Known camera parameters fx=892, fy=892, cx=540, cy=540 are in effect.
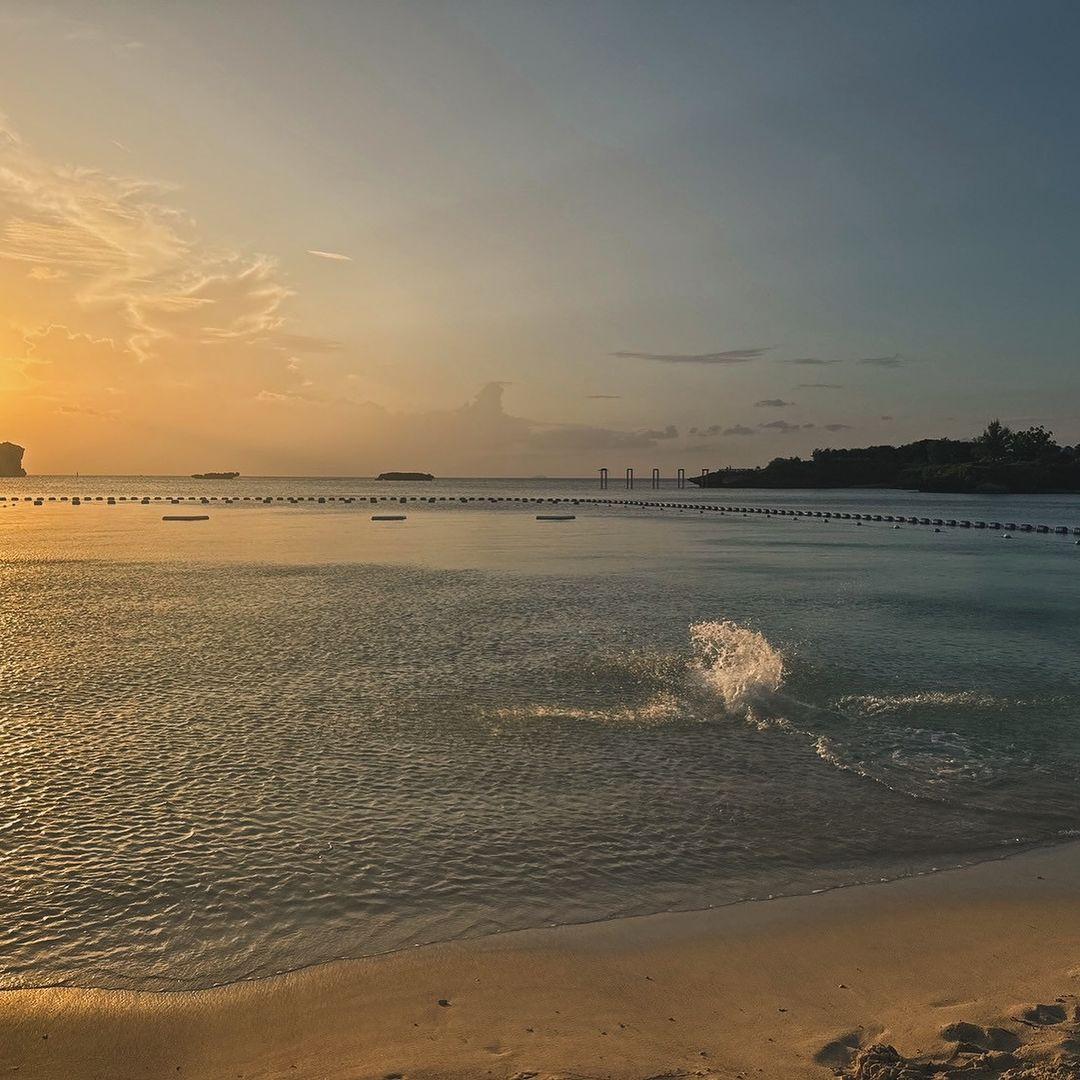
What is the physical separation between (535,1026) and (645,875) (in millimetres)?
3220

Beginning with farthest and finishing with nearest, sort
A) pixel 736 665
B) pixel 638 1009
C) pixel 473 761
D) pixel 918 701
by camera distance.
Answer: pixel 736 665 < pixel 918 701 < pixel 473 761 < pixel 638 1009

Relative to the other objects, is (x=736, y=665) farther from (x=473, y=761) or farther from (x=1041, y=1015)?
(x=1041, y=1015)

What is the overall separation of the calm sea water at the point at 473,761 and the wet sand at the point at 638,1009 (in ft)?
1.80

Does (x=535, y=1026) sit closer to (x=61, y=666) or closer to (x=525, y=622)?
(x=61, y=666)

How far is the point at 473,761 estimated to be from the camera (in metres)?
13.9

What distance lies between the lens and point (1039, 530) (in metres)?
81.3

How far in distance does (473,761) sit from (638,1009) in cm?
700

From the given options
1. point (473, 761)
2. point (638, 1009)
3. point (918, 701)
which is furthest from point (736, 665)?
point (638, 1009)

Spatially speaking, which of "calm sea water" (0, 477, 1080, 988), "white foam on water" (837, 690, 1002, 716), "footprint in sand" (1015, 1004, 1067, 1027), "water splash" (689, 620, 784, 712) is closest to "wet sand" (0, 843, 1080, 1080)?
"footprint in sand" (1015, 1004, 1067, 1027)

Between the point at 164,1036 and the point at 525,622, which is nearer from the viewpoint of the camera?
the point at 164,1036

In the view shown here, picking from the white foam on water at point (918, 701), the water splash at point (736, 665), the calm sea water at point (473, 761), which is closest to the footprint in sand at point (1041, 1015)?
the calm sea water at point (473, 761)

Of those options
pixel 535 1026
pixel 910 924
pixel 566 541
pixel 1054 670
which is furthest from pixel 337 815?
pixel 566 541

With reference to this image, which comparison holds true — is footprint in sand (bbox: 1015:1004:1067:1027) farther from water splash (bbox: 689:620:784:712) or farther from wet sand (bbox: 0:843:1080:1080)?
water splash (bbox: 689:620:784:712)

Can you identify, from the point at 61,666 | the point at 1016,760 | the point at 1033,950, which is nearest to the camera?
the point at 1033,950
